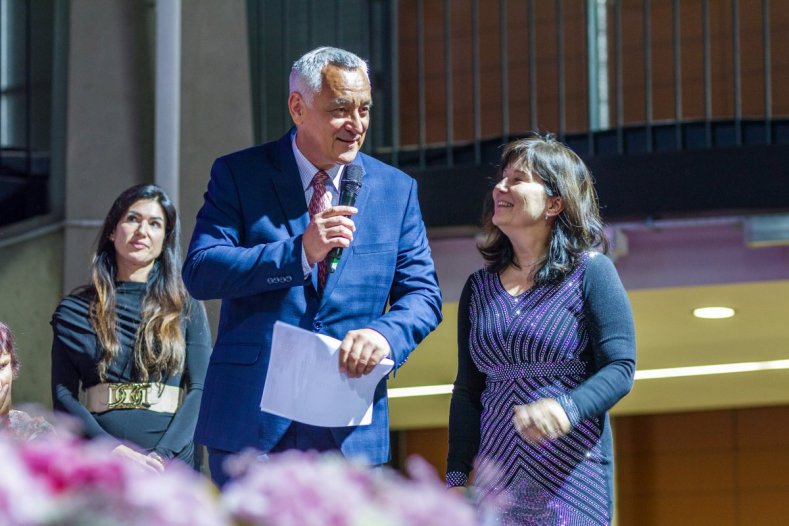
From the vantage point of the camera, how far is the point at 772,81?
22.6ft

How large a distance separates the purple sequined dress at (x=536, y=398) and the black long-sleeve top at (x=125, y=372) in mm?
950

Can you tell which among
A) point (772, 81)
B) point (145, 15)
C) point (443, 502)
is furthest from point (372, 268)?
point (772, 81)

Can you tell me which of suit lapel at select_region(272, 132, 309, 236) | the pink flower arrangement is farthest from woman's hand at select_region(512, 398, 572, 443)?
the pink flower arrangement

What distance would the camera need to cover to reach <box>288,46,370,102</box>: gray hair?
2.72 metres

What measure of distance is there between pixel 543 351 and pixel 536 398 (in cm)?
10

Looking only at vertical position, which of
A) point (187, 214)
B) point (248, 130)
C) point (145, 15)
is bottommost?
point (187, 214)

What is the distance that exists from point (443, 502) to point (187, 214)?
4807 mm

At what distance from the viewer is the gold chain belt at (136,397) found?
3.42m

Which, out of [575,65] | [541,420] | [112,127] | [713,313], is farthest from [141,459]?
[575,65]

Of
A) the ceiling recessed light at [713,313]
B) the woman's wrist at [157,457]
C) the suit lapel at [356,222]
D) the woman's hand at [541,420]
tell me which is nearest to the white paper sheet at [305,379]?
the suit lapel at [356,222]

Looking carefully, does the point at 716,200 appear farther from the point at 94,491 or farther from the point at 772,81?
the point at 94,491

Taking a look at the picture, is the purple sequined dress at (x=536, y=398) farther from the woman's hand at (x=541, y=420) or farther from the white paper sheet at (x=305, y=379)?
the white paper sheet at (x=305, y=379)

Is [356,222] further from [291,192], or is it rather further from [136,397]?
[136,397]

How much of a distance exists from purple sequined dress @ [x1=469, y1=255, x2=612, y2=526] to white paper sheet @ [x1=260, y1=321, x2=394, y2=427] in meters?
0.34
